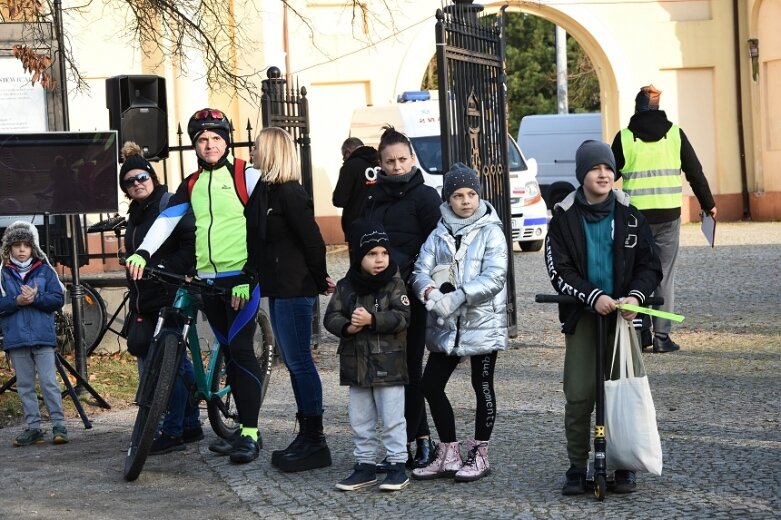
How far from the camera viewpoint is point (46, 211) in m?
10.3

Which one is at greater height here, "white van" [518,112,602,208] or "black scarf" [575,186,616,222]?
"white van" [518,112,602,208]

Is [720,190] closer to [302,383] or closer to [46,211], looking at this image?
[46,211]

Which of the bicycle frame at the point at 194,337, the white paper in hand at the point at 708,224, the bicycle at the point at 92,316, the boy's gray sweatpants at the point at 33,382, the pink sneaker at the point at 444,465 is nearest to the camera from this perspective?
the pink sneaker at the point at 444,465

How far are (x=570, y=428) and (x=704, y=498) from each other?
2.25 feet

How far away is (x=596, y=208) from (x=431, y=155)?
1598 centimetres

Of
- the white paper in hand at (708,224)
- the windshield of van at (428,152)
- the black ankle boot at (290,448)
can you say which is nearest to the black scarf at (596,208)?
the black ankle boot at (290,448)

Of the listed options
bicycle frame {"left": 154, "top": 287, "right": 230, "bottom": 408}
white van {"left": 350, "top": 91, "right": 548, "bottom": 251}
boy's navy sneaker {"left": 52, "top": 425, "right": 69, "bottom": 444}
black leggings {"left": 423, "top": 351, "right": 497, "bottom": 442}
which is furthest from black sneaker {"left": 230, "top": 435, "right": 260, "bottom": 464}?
white van {"left": 350, "top": 91, "right": 548, "bottom": 251}

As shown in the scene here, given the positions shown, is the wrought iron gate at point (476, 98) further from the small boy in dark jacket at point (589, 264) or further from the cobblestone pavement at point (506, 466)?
the small boy in dark jacket at point (589, 264)

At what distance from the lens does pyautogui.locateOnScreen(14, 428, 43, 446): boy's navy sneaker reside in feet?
28.5

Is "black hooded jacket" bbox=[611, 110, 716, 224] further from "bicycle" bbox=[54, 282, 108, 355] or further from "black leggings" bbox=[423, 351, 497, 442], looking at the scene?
"bicycle" bbox=[54, 282, 108, 355]

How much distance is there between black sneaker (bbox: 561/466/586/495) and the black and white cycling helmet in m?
2.62

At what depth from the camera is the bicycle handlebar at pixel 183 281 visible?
739 cm

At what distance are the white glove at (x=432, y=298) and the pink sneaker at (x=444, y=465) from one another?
739 mm

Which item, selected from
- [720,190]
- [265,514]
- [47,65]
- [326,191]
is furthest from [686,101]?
[265,514]
